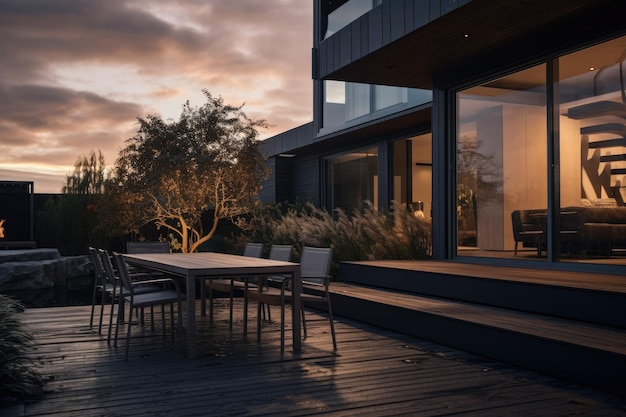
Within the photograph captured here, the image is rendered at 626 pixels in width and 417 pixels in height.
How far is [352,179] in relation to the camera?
14438 mm

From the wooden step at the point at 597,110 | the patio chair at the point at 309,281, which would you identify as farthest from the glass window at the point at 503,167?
the patio chair at the point at 309,281

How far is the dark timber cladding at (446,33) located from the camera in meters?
6.20

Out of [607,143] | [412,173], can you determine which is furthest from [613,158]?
[412,173]

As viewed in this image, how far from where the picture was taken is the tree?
428 inches

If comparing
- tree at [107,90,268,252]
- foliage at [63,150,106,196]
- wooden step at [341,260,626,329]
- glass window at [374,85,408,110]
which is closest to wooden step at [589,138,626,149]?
wooden step at [341,260,626,329]

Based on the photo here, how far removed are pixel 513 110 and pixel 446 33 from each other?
133cm

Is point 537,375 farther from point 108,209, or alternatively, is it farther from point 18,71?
point 18,71

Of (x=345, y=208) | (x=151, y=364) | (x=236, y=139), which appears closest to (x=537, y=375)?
(x=151, y=364)

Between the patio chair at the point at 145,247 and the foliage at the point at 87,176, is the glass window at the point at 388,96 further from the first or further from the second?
the foliage at the point at 87,176

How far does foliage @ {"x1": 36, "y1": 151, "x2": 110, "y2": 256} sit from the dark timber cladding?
627cm

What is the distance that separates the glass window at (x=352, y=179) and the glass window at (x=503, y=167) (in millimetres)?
4777

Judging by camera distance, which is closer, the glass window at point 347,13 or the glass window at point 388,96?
the glass window at point 388,96

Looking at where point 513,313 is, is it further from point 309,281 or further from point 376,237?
point 376,237

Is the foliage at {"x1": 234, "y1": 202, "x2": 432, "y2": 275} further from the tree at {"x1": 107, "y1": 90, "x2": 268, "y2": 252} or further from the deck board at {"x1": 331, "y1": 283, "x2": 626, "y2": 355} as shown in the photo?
the deck board at {"x1": 331, "y1": 283, "x2": 626, "y2": 355}
